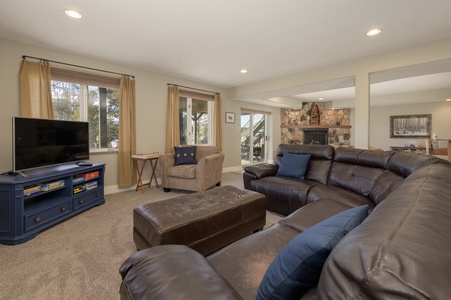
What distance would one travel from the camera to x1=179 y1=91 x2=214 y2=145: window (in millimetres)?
5098

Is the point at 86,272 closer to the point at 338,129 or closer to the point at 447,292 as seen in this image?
the point at 447,292

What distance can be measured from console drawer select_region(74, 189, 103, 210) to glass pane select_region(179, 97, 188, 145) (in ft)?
7.40

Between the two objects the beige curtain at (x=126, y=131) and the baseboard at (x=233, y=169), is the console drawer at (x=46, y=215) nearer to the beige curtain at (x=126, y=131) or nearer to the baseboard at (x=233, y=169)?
the beige curtain at (x=126, y=131)

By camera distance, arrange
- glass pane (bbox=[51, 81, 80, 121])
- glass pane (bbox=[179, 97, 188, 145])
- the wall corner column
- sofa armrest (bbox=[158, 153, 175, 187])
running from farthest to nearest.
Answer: glass pane (bbox=[179, 97, 188, 145]) < sofa armrest (bbox=[158, 153, 175, 187]) < the wall corner column < glass pane (bbox=[51, 81, 80, 121])

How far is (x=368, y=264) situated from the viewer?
411 mm

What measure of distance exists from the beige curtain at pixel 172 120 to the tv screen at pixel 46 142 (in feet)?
5.36

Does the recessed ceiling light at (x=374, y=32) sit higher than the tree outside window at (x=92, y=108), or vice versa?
the recessed ceiling light at (x=374, y=32)

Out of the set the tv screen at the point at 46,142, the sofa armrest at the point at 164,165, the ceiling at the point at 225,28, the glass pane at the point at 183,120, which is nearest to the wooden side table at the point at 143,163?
the sofa armrest at the point at 164,165

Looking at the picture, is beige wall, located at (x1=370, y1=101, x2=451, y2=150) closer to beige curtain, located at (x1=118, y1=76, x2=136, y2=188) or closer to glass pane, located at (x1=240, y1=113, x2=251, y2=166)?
glass pane, located at (x1=240, y1=113, x2=251, y2=166)

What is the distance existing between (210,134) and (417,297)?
17.8 feet

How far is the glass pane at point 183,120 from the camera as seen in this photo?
5.05 metres

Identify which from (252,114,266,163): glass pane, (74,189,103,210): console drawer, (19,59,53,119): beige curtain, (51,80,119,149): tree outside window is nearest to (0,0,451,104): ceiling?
(19,59,53,119): beige curtain

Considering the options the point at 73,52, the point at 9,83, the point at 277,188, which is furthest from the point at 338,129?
the point at 9,83

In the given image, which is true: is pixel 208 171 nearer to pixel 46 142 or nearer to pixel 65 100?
pixel 46 142
